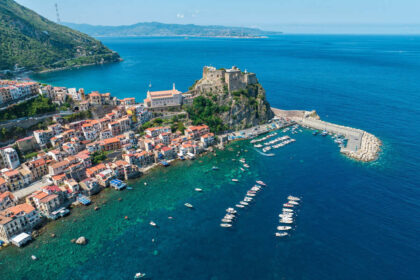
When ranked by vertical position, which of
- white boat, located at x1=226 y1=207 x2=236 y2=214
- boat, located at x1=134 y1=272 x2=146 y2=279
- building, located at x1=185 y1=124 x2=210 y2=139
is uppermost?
building, located at x1=185 y1=124 x2=210 y2=139

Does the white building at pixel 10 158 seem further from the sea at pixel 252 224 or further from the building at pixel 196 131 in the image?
the building at pixel 196 131

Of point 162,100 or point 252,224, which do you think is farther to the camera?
point 162,100

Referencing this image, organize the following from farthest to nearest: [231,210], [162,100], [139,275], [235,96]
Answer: [235,96]
[162,100]
[231,210]
[139,275]

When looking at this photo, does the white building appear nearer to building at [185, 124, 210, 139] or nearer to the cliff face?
building at [185, 124, 210, 139]

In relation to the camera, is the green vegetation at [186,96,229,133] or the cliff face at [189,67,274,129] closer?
the green vegetation at [186,96,229,133]

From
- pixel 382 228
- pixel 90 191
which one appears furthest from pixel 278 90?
pixel 90 191

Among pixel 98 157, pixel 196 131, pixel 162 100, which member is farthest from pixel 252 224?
pixel 162 100

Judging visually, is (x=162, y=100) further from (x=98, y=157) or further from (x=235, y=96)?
(x=98, y=157)

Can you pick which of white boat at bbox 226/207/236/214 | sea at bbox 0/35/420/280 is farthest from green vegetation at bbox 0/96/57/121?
white boat at bbox 226/207/236/214
